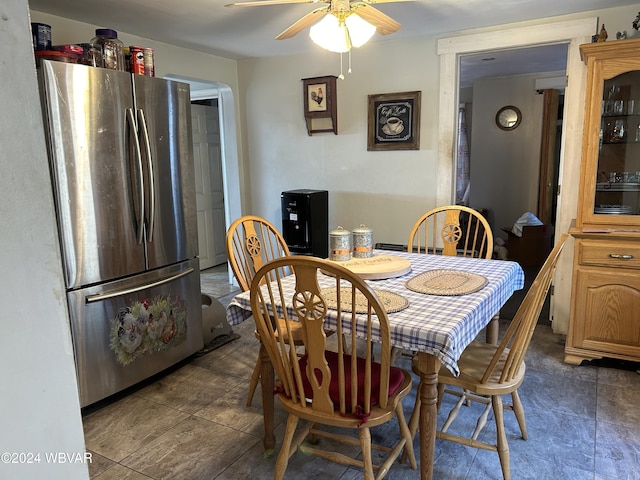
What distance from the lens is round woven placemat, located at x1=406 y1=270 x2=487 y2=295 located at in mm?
1918

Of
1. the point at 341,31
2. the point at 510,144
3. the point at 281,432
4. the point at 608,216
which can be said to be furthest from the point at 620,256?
the point at 510,144

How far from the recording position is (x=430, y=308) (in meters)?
1.72

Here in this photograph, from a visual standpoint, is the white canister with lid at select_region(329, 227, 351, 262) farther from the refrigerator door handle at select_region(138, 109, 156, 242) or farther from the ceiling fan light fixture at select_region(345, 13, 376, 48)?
the refrigerator door handle at select_region(138, 109, 156, 242)

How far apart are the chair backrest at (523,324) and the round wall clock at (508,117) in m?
4.58

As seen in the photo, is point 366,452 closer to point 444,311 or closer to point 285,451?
point 285,451

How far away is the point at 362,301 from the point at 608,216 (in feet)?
6.39

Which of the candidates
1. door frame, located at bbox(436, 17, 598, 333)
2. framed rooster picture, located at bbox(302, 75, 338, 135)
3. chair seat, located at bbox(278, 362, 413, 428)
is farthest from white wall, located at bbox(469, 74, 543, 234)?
chair seat, located at bbox(278, 362, 413, 428)

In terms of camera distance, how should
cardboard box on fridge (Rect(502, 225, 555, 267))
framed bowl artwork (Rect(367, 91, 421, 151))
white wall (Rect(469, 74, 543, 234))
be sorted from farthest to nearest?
white wall (Rect(469, 74, 543, 234)) < cardboard box on fridge (Rect(502, 225, 555, 267)) < framed bowl artwork (Rect(367, 91, 421, 151))

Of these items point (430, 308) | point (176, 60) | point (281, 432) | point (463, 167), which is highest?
point (176, 60)

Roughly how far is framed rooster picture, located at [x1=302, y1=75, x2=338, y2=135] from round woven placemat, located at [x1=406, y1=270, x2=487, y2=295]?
226cm

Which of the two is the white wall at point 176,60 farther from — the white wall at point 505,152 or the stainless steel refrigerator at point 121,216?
the white wall at point 505,152

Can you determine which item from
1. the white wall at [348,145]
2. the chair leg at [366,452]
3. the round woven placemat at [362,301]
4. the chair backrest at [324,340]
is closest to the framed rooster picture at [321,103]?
the white wall at [348,145]

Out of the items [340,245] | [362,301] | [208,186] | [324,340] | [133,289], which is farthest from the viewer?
[208,186]

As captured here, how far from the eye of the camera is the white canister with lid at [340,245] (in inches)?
90.0
